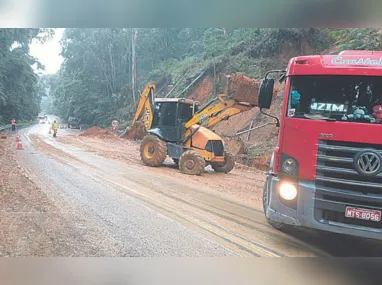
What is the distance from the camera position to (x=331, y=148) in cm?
274

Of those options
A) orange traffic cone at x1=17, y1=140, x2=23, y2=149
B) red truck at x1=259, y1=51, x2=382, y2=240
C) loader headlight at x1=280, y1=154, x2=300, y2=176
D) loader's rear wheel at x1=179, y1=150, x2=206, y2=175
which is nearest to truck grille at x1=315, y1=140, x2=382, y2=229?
red truck at x1=259, y1=51, x2=382, y2=240

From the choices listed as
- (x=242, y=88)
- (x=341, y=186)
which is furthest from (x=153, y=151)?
(x=341, y=186)

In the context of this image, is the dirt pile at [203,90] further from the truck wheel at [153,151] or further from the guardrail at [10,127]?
the guardrail at [10,127]

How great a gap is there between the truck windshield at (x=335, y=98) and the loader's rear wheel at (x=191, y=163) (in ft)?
6.33

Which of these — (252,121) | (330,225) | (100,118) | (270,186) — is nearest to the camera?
(330,225)

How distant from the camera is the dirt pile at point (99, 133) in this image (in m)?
4.32

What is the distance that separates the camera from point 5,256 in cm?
348

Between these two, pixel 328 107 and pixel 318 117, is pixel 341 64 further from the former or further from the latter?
pixel 318 117

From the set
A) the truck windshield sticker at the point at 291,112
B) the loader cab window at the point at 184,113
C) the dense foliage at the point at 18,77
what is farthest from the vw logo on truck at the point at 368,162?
the dense foliage at the point at 18,77
